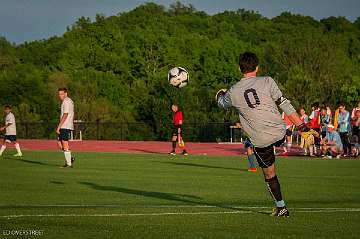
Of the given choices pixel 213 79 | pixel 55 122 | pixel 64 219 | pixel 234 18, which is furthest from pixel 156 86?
pixel 64 219

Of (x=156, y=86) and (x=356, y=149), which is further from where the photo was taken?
(x=156, y=86)

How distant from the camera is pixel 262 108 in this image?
11.4 m

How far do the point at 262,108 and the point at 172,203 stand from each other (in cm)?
299

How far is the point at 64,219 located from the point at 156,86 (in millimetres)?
57855

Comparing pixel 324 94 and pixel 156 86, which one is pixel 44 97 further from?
pixel 324 94

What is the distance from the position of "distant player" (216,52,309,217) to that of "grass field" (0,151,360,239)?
2.22 feet

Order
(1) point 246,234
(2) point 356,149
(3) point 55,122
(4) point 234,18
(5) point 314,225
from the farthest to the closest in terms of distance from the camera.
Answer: (4) point 234,18 → (3) point 55,122 → (2) point 356,149 → (5) point 314,225 → (1) point 246,234

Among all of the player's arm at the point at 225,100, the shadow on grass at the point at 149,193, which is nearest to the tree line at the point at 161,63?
the shadow on grass at the point at 149,193

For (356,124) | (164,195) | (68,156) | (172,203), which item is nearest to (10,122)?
(68,156)

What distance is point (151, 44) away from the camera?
9406cm

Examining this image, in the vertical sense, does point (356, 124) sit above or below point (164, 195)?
above

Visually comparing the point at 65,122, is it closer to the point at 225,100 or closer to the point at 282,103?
the point at 225,100

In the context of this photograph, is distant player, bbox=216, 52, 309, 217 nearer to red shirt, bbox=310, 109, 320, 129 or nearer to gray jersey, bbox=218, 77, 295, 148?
gray jersey, bbox=218, 77, 295, 148

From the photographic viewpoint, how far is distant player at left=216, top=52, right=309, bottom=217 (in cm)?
1141
